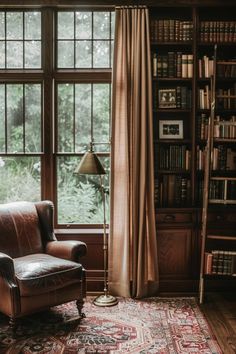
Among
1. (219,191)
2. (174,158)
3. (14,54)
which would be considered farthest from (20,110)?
(219,191)

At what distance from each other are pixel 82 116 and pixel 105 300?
6.14 ft

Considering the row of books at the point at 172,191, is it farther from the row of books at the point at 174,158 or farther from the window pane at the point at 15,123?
the window pane at the point at 15,123

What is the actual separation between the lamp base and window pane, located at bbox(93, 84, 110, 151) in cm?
151

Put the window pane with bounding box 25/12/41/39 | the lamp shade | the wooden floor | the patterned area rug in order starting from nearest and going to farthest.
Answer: the patterned area rug < the wooden floor < the lamp shade < the window pane with bounding box 25/12/41/39

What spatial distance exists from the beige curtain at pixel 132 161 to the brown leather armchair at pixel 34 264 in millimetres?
633

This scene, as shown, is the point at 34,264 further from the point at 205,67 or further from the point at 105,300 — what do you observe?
the point at 205,67

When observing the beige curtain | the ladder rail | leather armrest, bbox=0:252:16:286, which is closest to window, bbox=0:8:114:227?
the beige curtain

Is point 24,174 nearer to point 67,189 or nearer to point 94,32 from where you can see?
point 67,189

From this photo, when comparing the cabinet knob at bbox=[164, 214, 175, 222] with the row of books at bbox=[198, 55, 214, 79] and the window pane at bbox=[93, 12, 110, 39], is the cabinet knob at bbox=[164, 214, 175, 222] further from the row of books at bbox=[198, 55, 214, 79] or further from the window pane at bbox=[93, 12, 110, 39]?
the window pane at bbox=[93, 12, 110, 39]

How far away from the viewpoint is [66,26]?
4746 mm

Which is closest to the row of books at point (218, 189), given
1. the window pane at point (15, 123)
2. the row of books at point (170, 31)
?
the row of books at point (170, 31)

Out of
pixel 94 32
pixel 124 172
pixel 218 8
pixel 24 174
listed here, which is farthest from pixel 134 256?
pixel 218 8

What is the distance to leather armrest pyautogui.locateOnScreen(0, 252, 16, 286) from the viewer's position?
3438mm

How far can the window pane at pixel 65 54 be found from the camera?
4.75 m
